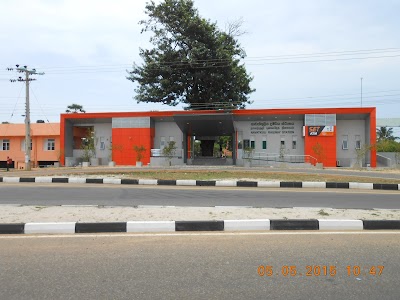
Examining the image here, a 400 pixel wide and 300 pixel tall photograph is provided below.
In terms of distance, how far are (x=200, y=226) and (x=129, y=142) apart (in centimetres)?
2770

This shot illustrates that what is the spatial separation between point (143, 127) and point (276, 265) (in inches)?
1159

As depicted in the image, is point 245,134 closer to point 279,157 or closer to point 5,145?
point 279,157

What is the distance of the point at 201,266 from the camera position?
4.22 m

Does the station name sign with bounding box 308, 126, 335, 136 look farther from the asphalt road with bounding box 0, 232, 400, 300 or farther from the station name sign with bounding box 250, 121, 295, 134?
the asphalt road with bounding box 0, 232, 400, 300

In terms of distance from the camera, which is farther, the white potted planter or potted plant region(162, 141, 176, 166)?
the white potted planter

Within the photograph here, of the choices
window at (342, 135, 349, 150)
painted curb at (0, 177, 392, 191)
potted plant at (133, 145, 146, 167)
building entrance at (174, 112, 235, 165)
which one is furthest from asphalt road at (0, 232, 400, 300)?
window at (342, 135, 349, 150)

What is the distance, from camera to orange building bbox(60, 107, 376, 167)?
100 feet

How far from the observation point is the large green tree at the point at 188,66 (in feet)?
110

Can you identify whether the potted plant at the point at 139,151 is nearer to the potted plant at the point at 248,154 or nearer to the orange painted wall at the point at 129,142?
the orange painted wall at the point at 129,142

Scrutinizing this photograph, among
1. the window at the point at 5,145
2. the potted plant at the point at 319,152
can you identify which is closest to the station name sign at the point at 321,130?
the potted plant at the point at 319,152

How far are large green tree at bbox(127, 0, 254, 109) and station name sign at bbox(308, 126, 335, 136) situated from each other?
8287mm
